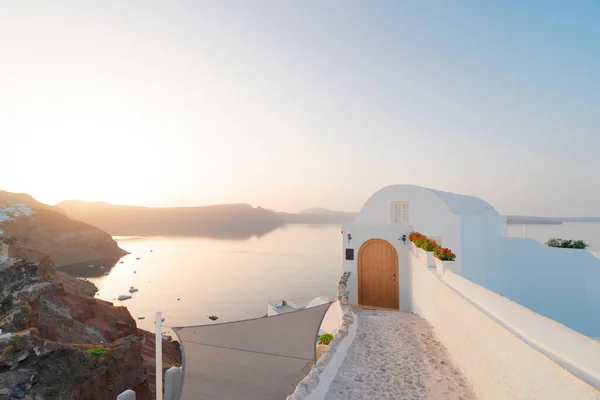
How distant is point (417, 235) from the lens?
10.6 metres

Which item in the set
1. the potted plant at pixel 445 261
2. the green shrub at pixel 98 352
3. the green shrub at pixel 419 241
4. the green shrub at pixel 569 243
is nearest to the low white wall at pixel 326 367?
the potted plant at pixel 445 261

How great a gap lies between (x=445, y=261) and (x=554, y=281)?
11.4 meters

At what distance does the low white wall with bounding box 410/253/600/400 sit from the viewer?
8.86 feet

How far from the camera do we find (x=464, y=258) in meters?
13.1

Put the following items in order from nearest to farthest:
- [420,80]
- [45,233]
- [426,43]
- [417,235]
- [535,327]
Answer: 1. [535,327]
2. [417,235]
3. [426,43]
4. [420,80]
5. [45,233]

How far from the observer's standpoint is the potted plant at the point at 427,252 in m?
8.63

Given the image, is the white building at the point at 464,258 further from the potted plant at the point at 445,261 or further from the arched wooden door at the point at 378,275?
the potted plant at the point at 445,261

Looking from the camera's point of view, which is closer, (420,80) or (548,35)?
(548,35)

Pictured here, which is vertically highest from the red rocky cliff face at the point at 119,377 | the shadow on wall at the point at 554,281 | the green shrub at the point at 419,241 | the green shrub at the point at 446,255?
the green shrub at the point at 419,241

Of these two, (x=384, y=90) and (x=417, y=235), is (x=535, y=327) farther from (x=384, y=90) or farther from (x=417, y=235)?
(x=384, y=90)

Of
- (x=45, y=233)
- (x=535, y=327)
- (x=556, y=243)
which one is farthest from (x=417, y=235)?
(x=45, y=233)

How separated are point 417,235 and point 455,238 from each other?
125 inches

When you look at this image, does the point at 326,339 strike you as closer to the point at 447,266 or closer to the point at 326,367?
the point at 447,266

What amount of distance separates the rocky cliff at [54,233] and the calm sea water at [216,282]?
7.03m
